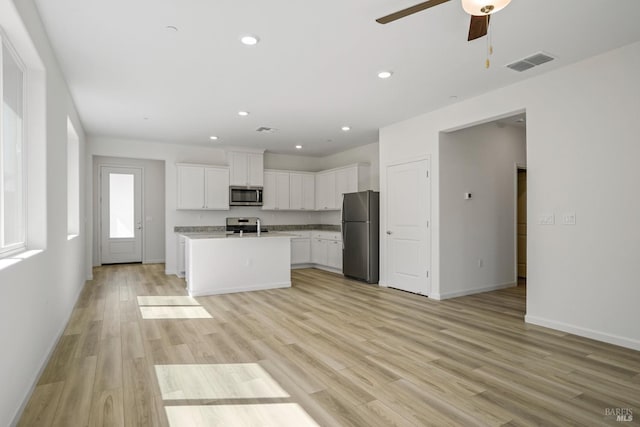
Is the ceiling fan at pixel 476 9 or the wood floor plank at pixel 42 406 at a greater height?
the ceiling fan at pixel 476 9

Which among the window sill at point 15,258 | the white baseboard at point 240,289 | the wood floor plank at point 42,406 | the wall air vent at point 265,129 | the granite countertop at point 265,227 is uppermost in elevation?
the wall air vent at point 265,129

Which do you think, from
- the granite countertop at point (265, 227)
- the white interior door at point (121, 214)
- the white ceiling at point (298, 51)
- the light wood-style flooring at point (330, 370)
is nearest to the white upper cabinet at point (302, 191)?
the granite countertop at point (265, 227)

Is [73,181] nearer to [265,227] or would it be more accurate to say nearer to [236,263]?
[236,263]

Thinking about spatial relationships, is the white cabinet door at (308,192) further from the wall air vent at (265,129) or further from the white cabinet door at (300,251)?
the wall air vent at (265,129)

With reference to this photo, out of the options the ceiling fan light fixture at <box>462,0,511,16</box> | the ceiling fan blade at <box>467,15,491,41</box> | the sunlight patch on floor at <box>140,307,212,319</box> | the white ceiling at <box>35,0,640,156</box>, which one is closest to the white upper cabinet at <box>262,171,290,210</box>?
the white ceiling at <box>35,0,640,156</box>

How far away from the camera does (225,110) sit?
5258 mm

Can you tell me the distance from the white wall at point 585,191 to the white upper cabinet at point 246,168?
5.10 metres

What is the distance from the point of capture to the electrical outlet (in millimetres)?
3730

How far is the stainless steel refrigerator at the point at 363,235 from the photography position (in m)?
6.41

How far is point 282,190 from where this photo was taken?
8.51m

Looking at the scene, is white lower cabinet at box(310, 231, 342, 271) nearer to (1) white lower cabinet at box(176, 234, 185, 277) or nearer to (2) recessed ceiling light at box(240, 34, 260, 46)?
(1) white lower cabinet at box(176, 234, 185, 277)

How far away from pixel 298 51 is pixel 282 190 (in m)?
5.26

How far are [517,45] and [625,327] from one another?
2719 millimetres

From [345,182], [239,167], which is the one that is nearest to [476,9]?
[345,182]
